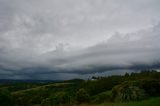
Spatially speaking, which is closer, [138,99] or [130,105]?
[130,105]

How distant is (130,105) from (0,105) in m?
45.6

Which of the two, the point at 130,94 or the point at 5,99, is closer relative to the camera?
the point at 130,94

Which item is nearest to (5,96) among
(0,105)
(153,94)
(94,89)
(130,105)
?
(0,105)

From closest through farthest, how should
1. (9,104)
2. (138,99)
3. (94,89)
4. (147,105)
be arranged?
1. (147,105)
2. (138,99)
3. (9,104)
4. (94,89)

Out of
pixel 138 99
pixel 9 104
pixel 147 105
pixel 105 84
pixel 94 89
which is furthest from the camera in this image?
pixel 105 84

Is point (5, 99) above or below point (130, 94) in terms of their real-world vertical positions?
above

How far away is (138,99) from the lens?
59.7m

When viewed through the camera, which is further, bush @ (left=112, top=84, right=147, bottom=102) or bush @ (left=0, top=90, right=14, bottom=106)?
bush @ (left=0, top=90, right=14, bottom=106)

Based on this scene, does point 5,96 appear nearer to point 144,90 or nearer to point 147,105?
point 144,90

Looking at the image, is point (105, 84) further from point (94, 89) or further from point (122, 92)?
point (122, 92)

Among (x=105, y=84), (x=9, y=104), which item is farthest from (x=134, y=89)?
(x=105, y=84)

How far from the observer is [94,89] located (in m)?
144

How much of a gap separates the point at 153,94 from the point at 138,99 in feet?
17.2

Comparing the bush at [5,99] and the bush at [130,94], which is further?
the bush at [5,99]
